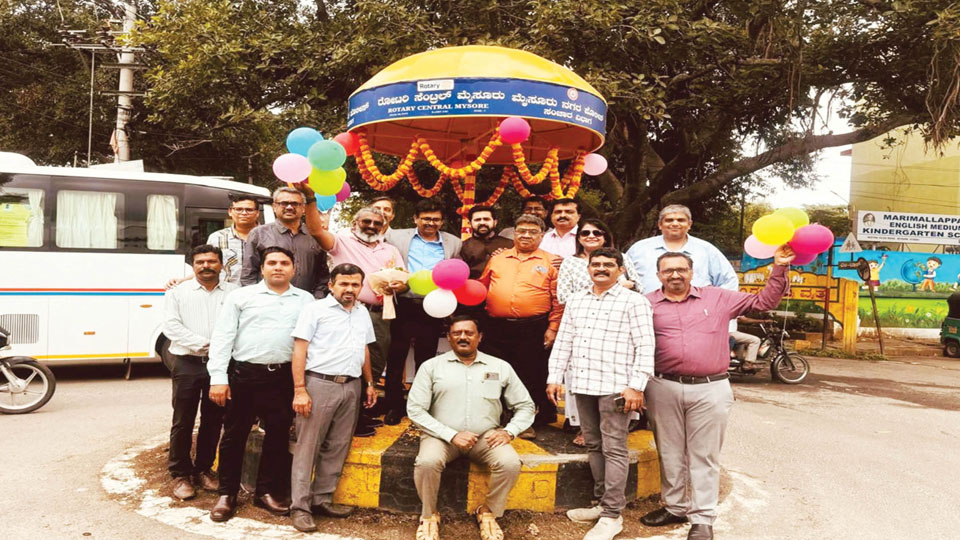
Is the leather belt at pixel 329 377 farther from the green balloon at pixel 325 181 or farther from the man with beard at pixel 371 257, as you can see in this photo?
the green balloon at pixel 325 181

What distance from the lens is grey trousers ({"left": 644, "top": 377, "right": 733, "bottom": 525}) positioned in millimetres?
3922

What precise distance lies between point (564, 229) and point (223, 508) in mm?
3119

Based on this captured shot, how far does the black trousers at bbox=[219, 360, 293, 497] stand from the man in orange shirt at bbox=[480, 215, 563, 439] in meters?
1.53

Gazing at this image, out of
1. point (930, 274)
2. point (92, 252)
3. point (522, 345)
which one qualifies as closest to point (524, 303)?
point (522, 345)

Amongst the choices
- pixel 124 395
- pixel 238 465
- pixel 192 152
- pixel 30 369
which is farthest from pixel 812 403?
pixel 192 152

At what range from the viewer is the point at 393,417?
16.3 ft

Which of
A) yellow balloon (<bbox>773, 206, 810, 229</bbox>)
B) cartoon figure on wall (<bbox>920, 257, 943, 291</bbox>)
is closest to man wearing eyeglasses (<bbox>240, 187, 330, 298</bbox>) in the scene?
yellow balloon (<bbox>773, 206, 810, 229</bbox>)

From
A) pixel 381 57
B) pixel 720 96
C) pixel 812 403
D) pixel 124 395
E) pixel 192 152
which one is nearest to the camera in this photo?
pixel 124 395

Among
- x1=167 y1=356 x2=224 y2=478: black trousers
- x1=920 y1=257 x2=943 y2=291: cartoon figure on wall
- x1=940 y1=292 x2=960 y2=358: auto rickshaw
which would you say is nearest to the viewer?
x1=167 y1=356 x2=224 y2=478: black trousers

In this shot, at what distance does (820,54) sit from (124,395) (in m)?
10.9

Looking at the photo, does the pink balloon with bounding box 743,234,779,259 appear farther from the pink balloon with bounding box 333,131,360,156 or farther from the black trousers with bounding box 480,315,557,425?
the pink balloon with bounding box 333,131,360,156

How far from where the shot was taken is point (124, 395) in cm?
823

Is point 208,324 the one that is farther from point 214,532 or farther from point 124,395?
point 124,395

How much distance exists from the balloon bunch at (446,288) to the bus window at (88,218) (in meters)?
6.40
